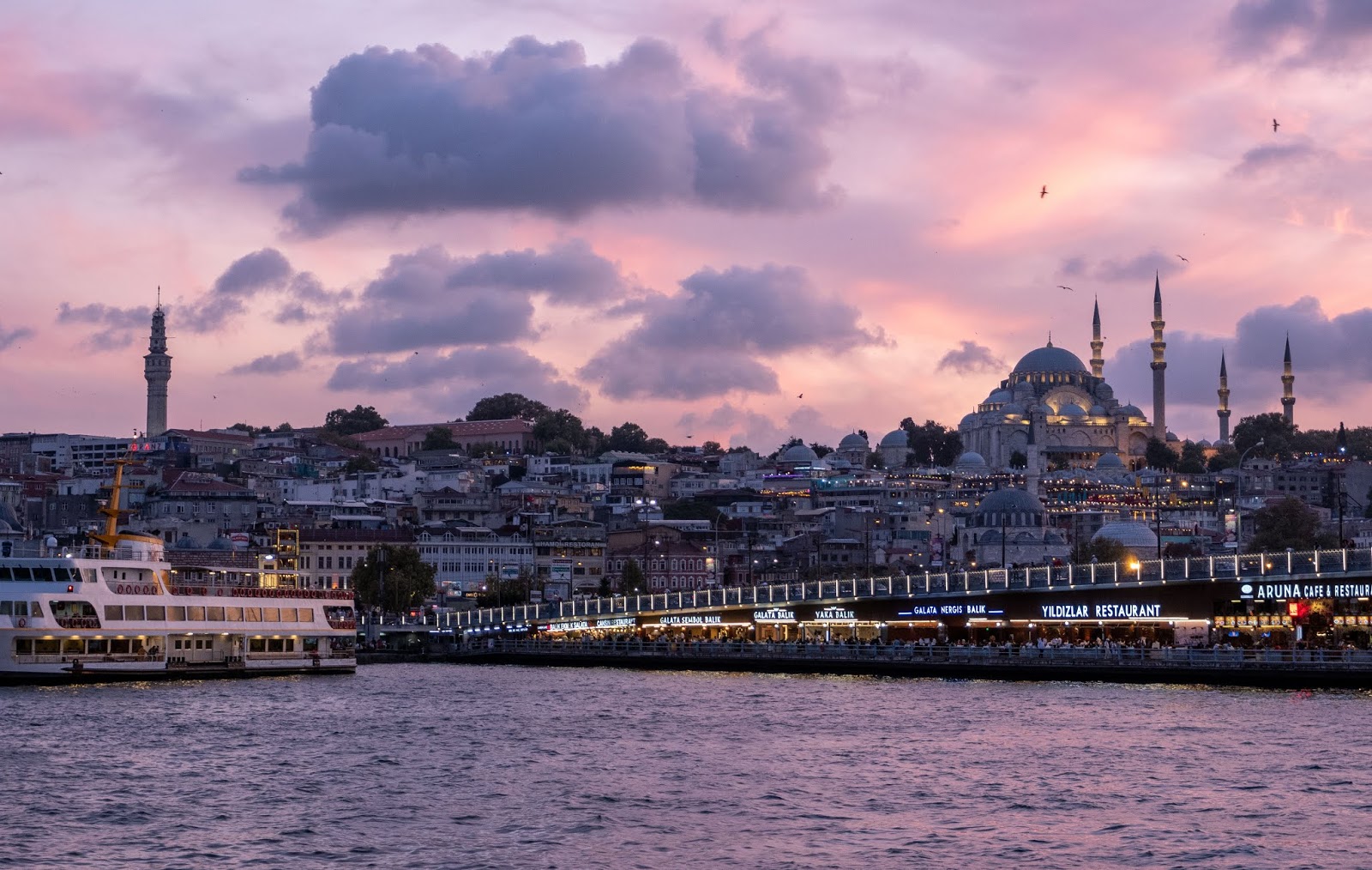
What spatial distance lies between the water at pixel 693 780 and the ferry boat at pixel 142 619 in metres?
2.89

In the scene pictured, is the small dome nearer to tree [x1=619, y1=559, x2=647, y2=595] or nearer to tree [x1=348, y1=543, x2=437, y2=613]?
tree [x1=619, y1=559, x2=647, y2=595]

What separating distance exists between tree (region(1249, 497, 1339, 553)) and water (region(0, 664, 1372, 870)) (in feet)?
285

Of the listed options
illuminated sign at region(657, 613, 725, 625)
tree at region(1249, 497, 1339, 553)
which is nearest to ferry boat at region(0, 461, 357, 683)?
illuminated sign at region(657, 613, 725, 625)

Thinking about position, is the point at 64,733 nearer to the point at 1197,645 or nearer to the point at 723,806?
the point at 723,806

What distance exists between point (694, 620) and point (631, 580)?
41830mm

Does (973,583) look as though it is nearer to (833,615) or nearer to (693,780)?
(833,615)

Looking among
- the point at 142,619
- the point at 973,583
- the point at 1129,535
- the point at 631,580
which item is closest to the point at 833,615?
Result: the point at 973,583

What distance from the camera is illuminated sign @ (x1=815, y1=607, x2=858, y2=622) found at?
280 ft

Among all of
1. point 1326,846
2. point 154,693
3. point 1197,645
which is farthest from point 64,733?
point 1197,645

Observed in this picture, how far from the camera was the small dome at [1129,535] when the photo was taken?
158m

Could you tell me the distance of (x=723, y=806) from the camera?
37.6 metres

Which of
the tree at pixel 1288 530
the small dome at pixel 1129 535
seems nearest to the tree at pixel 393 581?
the small dome at pixel 1129 535

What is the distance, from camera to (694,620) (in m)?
93.0

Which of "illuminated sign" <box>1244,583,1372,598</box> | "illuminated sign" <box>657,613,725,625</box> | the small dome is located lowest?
"illuminated sign" <box>657,613,725,625</box>
